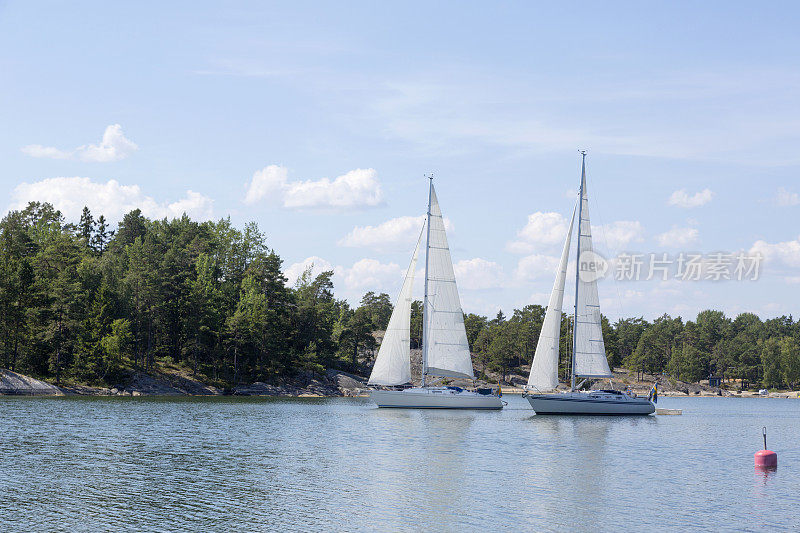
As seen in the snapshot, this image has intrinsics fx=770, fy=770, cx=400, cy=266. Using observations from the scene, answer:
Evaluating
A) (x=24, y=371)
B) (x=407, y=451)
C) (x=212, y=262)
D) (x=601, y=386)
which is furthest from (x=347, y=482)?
(x=601, y=386)

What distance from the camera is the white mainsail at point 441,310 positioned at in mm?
84188

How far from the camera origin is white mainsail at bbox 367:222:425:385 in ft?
272

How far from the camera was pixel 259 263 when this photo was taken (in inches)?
5723

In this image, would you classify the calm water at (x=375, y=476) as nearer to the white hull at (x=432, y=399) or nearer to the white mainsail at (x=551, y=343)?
the white mainsail at (x=551, y=343)

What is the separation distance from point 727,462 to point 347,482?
2656cm

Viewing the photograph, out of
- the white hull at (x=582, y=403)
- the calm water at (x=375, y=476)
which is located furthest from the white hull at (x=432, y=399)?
the calm water at (x=375, y=476)

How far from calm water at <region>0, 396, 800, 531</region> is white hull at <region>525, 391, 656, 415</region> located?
734cm

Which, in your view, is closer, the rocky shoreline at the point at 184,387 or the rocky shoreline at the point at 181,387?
the rocky shoreline at the point at 181,387

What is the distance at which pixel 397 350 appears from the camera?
3270 inches

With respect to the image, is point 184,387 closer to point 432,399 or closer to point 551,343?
point 432,399

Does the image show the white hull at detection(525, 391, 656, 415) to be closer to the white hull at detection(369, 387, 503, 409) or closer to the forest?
the white hull at detection(369, 387, 503, 409)

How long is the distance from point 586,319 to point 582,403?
8700 millimetres

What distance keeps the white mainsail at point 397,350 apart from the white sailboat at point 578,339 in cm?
1374

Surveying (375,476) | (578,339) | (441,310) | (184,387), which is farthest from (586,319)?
(184,387)
